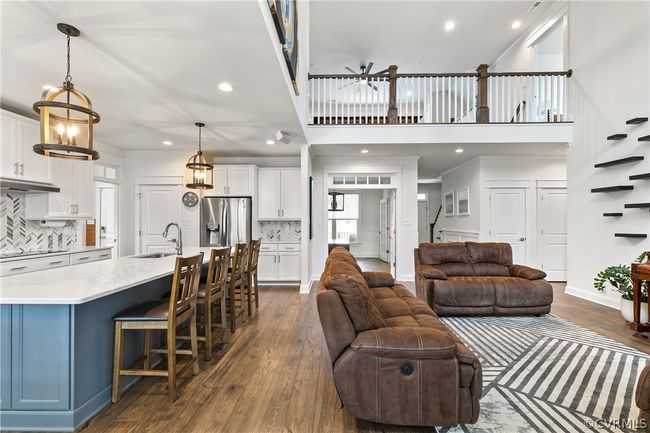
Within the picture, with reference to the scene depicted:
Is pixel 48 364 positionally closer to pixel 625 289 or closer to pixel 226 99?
pixel 226 99

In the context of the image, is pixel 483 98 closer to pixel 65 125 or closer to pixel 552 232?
pixel 552 232

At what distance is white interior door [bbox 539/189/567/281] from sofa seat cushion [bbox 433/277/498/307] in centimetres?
334

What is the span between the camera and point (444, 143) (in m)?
5.33

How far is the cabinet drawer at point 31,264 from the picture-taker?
3322 millimetres

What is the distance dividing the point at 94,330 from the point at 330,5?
19.5 feet

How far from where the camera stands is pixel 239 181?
19.4ft

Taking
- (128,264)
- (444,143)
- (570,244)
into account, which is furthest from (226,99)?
(570,244)

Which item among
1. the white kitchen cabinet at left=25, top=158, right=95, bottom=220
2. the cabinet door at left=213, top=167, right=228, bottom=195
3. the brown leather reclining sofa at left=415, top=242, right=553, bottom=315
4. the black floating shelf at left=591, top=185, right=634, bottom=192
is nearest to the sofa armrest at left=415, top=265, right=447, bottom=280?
the brown leather reclining sofa at left=415, top=242, right=553, bottom=315

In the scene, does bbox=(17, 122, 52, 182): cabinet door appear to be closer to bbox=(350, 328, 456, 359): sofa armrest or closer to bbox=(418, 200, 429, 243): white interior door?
bbox=(350, 328, 456, 359): sofa armrest

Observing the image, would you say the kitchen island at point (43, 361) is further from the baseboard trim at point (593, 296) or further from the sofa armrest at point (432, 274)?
the baseboard trim at point (593, 296)

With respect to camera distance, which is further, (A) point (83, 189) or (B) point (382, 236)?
(B) point (382, 236)

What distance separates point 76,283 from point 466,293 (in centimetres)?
392

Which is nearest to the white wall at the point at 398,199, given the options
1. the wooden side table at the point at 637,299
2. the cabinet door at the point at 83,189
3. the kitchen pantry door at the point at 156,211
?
the kitchen pantry door at the point at 156,211

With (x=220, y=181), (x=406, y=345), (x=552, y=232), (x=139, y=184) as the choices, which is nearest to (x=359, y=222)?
(x=552, y=232)
